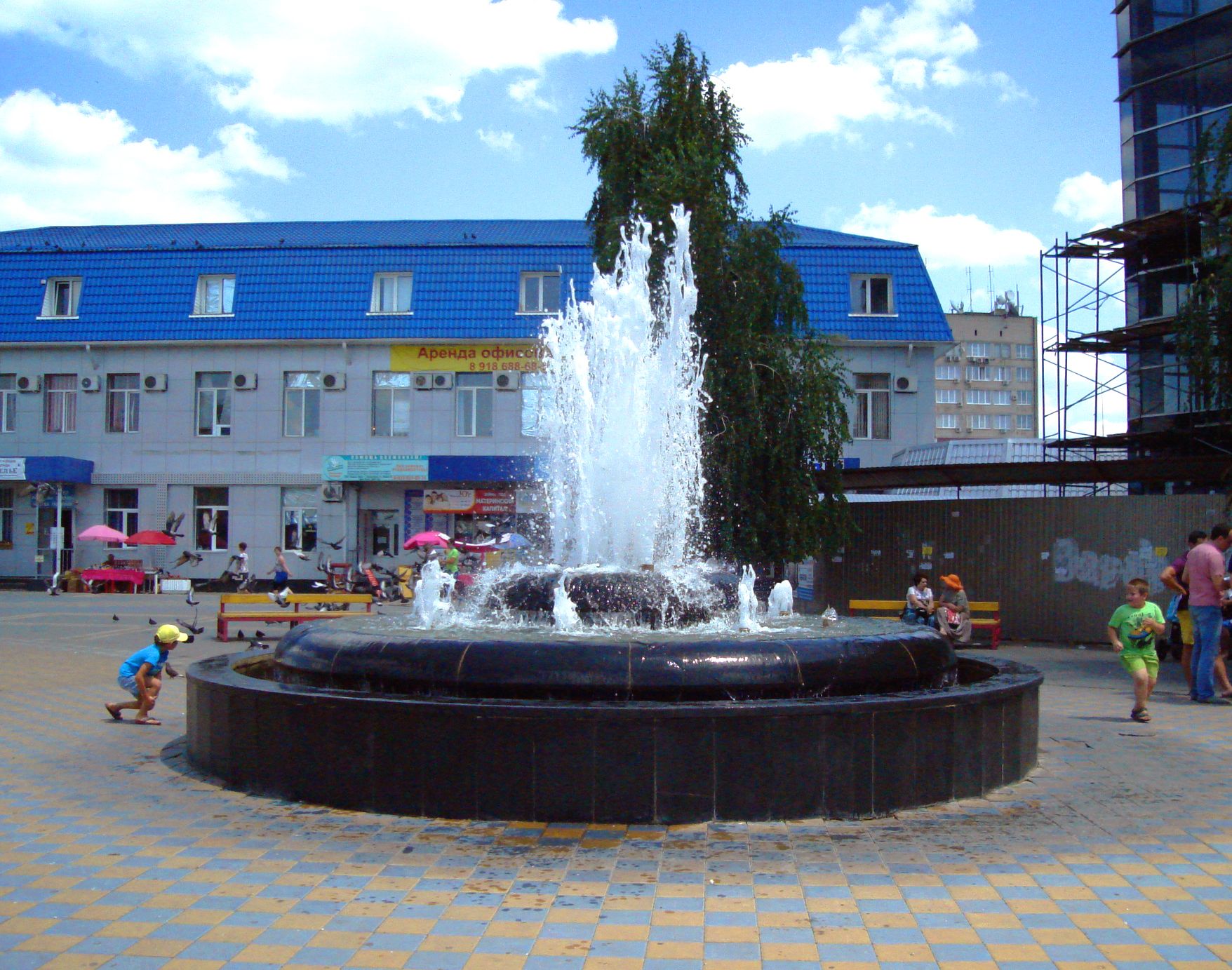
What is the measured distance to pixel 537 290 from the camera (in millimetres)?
30328

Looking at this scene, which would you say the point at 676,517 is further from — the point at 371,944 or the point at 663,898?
the point at 371,944

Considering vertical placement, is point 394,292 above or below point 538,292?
above

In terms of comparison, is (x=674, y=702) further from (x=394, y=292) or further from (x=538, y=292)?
(x=394, y=292)

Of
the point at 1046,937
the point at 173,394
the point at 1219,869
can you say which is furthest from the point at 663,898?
the point at 173,394

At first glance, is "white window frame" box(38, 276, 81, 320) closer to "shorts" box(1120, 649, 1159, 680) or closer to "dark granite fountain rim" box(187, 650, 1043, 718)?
"dark granite fountain rim" box(187, 650, 1043, 718)

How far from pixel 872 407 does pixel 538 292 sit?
31.4 ft

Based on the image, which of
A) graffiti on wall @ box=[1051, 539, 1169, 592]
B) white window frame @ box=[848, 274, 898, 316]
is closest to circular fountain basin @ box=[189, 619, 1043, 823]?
graffiti on wall @ box=[1051, 539, 1169, 592]

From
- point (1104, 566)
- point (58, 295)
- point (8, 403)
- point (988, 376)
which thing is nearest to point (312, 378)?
point (58, 295)

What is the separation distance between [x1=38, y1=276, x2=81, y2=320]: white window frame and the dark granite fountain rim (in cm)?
2821

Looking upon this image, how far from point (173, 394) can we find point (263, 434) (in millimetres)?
2787

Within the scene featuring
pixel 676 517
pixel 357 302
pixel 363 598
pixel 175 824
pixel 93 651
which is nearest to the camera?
pixel 175 824

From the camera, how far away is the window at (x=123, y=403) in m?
31.6

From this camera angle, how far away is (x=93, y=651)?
49.7ft

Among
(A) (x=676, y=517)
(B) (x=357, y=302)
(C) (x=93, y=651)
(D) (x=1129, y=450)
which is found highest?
(B) (x=357, y=302)
